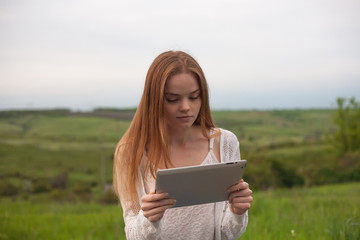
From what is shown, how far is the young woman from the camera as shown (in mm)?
1839

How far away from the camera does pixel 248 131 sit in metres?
39.9

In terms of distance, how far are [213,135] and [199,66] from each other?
446mm

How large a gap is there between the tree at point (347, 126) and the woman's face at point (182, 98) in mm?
35800

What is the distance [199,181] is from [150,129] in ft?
1.69

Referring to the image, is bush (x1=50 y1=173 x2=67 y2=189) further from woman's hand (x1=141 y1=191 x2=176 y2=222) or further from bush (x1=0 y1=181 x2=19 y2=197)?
woman's hand (x1=141 y1=191 x2=176 y2=222)

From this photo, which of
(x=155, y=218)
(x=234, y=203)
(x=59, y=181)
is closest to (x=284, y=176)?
(x=59, y=181)

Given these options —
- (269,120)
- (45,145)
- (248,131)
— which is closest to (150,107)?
(45,145)

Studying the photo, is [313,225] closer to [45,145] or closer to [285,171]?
[285,171]

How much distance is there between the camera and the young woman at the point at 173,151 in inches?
72.4

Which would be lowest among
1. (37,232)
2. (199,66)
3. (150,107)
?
(37,232)

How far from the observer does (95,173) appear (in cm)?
2447

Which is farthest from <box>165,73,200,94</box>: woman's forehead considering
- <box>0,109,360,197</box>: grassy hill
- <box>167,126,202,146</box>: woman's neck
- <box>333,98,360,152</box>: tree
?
<box>333,98,360,152</box>: tree

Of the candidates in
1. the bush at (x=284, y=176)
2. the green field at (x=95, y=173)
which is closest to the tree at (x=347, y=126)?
the green field at (x=95, y=173)

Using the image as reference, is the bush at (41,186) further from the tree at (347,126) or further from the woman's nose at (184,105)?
the tree at (347,126)
